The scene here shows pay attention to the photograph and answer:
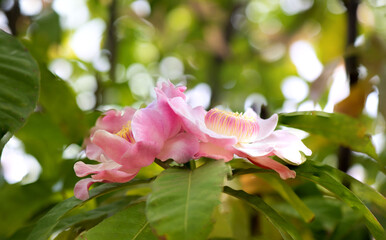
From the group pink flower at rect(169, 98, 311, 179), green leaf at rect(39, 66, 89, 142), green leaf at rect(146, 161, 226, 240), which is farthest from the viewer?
green leaf at rect(39, 66, 89, 142)

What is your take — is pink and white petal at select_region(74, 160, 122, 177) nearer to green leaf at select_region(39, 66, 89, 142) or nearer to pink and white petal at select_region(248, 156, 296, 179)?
pink and white petal at select_region(248, 156, 296, 179)

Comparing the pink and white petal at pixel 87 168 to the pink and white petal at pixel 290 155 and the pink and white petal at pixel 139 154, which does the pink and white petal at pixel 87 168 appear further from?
the pink and white petal at pixel 290 155

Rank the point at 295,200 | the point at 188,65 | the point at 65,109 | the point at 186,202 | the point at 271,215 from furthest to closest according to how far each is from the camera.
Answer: the point at 188,65 < the point at 65,109 < the point at 295,200 < the point at 271,215 < the point at 186,202

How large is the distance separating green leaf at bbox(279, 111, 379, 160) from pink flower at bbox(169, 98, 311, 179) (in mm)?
90

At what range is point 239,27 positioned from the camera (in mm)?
1980

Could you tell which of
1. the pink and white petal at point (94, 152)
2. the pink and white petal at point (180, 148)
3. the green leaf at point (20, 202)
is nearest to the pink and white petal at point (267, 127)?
the pink and white petal at point (180, 148)

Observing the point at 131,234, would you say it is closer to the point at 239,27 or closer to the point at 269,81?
the point at 269,81

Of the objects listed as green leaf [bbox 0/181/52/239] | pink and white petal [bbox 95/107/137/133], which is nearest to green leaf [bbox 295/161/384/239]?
pink and white petal [bbox 95/107/137/133]

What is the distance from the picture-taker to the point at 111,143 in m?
0.44

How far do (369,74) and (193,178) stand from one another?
0.64 m

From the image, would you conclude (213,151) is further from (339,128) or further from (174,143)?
(339,128)

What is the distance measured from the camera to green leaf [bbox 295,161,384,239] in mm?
482

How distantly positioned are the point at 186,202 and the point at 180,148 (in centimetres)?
9

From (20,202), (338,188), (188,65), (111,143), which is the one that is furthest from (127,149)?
(188,65)
